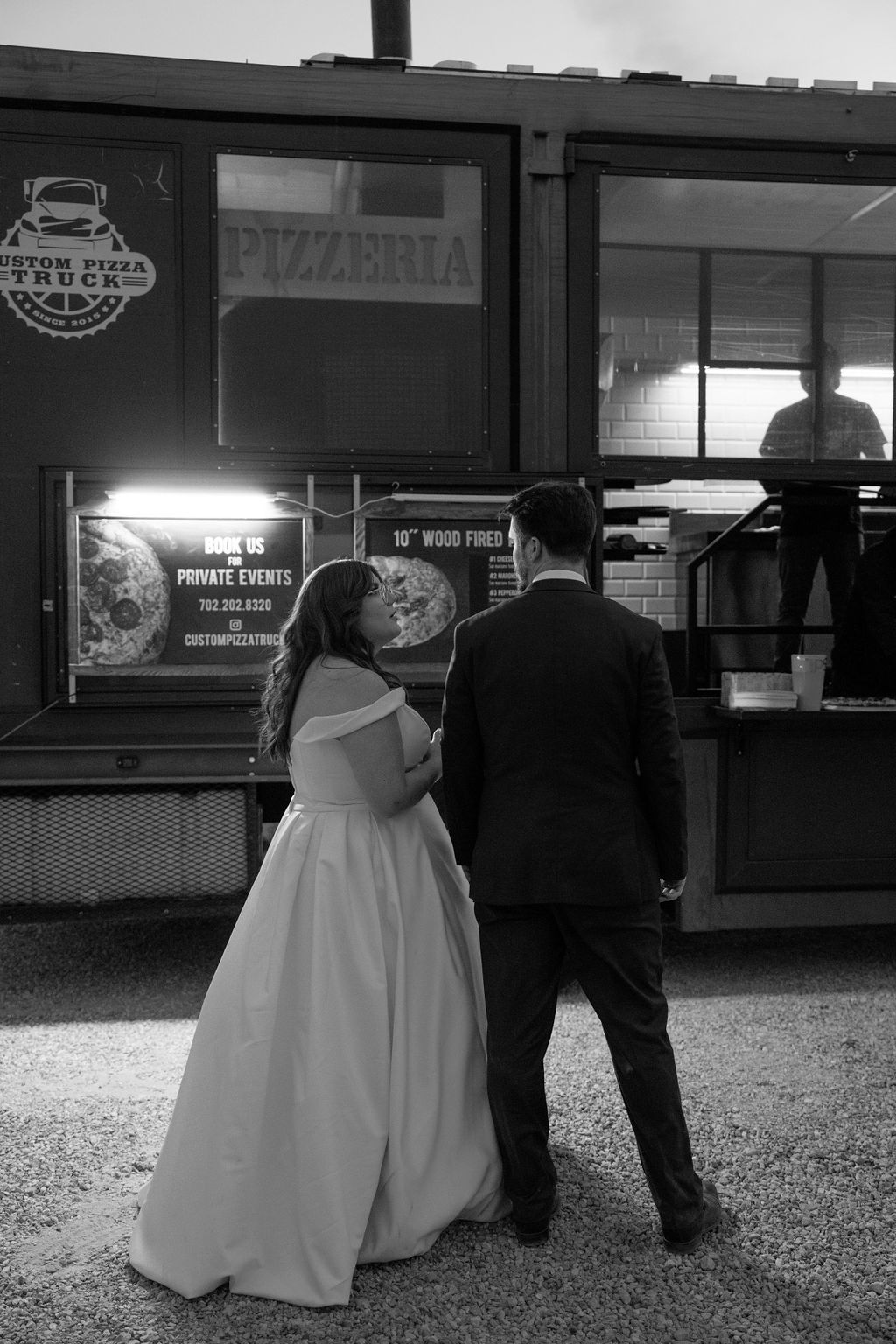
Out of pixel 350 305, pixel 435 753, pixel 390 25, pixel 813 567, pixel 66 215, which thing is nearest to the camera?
pixel 435 753

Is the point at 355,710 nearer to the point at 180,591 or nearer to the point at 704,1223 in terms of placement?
the point at 704,1223

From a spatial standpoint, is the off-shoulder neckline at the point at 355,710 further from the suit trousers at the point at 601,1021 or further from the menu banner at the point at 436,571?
the menu banner at the point at 436,571

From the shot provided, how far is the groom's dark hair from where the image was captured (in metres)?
2.60

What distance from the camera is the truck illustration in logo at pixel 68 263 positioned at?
441 centimetres

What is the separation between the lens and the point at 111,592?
→ 4.46m

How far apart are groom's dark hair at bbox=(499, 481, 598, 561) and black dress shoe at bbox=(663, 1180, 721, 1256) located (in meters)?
1.52

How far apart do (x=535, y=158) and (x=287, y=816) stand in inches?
123

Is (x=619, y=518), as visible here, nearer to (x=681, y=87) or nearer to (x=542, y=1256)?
(x=681, y=87)

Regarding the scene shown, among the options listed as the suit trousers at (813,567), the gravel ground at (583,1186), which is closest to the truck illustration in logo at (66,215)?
the gravel ground at (583,1186)

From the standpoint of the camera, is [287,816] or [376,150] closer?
[287,816]

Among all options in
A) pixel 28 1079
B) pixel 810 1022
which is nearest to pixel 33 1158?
pixel 28 1079

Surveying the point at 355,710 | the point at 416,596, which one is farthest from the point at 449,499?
the point at 355,710

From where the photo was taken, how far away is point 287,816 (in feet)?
9.09

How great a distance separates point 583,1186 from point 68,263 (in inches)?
146
